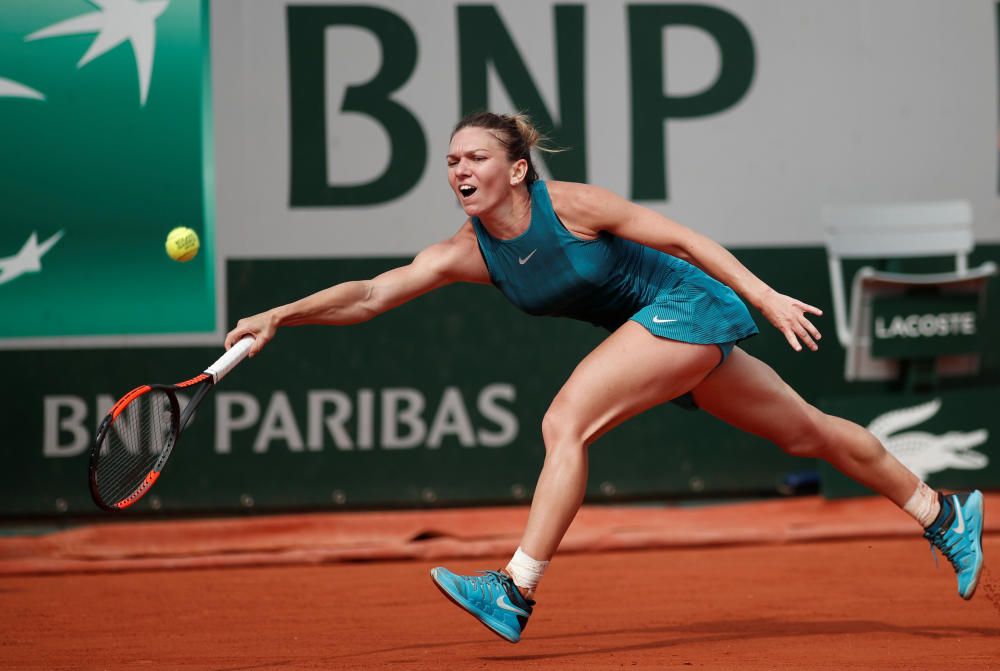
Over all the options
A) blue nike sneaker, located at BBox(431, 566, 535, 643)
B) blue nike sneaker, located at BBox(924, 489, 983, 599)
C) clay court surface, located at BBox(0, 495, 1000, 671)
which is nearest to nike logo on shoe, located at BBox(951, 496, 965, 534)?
blue nike sneaker, located at BBox(924, 489, 983, 599)

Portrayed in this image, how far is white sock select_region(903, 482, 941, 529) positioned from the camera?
3.57 m

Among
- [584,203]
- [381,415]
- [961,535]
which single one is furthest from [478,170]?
[381,415]

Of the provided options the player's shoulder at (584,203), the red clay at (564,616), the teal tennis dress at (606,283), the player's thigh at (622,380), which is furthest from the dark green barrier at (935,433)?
the player's shoulder at (584,203)

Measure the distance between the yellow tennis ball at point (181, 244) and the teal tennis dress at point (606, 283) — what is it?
2.79ft

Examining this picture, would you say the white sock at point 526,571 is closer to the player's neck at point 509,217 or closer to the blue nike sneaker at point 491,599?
the blue nike sneaker at point 491,599

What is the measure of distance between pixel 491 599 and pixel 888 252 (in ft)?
11.5

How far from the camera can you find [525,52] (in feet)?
19.5

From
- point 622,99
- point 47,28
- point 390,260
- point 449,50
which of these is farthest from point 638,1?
point 47,28

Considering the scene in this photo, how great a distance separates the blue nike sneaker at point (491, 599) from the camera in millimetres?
3027

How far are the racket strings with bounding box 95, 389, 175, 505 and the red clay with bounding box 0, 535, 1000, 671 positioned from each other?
0.61 meters

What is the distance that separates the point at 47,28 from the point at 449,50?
183 centimetres

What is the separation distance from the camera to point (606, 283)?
341 cm

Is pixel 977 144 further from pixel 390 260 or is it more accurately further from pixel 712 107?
pixel 390 260

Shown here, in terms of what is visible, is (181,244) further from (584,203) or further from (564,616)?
(564,616)
